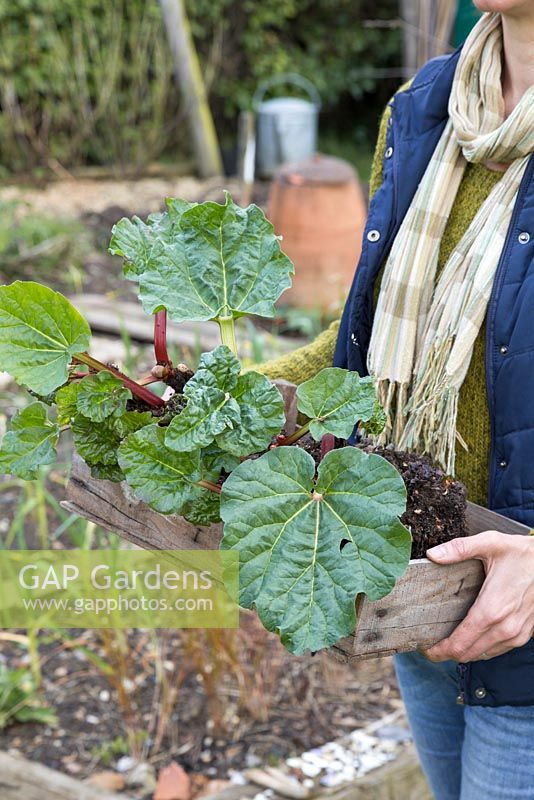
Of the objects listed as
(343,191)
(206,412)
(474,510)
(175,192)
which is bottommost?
(175,192)

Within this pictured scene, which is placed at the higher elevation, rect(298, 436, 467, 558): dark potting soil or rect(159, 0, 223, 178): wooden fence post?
rect(298, 436, 467, 558): dark potting soil

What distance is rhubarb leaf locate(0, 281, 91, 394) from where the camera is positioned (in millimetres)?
1205

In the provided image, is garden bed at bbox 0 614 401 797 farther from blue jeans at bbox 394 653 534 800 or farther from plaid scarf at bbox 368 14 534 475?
plaid scarf at bbox 368 14 534 475

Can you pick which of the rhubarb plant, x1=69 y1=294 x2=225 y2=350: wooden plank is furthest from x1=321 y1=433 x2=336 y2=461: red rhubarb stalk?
x1=69 y1=294 x2=225 y2=350: wooden plank

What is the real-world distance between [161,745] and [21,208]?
4.39 meters

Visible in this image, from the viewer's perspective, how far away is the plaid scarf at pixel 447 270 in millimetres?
1453

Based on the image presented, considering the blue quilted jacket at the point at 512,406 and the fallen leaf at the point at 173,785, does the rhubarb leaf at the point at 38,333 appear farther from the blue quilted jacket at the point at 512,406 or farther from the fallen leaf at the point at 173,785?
the fallen leaf at the point at 173,785

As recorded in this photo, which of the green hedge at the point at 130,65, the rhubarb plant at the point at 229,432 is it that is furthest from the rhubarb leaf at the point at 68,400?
the green hedge at the point at 130,65

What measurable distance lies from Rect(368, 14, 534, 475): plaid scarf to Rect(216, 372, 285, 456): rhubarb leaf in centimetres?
37

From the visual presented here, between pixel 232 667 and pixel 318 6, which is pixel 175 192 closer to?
pixel 318 6

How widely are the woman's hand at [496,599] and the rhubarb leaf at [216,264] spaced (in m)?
0.36

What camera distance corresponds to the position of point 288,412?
152 cm

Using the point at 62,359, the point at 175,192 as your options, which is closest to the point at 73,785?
the point at 62,359

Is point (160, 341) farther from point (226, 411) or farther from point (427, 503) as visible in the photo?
point (427, 503)
